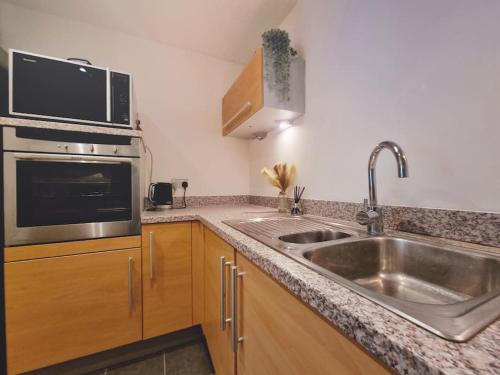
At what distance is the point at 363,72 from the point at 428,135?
45 centimetres

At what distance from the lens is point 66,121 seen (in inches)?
45.9

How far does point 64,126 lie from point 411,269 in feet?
5.50

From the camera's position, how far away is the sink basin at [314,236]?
83 centimetres

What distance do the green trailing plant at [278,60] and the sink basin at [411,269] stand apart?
3.29 ft

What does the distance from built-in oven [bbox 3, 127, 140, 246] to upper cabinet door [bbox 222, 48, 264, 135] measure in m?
0.75

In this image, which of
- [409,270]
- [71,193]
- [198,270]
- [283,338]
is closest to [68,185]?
[71,193]

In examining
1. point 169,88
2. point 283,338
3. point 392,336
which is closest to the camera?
point 392,336

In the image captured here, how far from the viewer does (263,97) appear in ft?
4.11

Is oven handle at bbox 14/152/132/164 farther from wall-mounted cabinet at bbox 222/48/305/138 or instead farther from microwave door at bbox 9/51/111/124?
wall-mounted cabinet at bbox 222/48/305/138

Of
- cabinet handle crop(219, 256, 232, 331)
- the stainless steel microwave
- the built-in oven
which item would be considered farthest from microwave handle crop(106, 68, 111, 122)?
cabinet handle crop(219, 256, 232, 331)

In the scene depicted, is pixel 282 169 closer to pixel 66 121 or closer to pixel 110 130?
pixel 110 130

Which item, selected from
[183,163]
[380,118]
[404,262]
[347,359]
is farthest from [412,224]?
[183,163]

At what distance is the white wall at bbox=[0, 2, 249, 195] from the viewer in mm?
1528

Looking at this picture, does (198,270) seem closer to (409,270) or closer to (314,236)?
(314,236)
